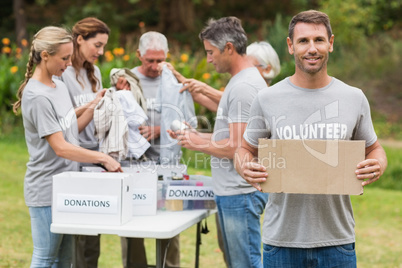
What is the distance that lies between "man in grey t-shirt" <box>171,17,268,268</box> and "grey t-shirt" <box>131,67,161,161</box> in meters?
0.65

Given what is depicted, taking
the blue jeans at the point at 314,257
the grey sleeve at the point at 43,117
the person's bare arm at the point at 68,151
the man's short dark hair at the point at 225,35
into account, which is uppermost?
the man's short dark hair at the point at 225,35

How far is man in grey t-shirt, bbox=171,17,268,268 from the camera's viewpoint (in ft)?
11.3

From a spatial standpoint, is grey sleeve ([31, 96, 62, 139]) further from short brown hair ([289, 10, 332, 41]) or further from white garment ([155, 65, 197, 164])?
short brown hair ([289, 10, 332, 41])

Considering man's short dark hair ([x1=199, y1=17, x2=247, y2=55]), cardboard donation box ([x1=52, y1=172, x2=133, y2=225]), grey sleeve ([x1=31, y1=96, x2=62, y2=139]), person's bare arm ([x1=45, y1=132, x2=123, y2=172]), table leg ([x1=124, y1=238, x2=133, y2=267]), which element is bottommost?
table leg ([x1=124, y1=238, x2=133, y2=267])

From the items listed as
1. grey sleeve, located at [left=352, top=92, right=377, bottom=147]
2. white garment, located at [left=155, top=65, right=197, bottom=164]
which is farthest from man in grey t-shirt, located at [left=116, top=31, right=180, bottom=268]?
grey sleeve, located at [left=352, top=92, right=377, bottom=147]

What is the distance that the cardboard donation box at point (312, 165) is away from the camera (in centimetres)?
243

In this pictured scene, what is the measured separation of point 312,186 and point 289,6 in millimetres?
20037

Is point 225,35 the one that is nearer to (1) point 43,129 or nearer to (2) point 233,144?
(2) point 233,144

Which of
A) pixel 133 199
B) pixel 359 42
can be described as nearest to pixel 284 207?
pixel 133 199

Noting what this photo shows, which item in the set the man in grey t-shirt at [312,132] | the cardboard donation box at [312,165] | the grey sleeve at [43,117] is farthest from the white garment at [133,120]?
the cardboard donation box at [312,165]

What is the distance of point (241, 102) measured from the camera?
11.2 ft

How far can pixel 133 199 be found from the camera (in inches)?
137

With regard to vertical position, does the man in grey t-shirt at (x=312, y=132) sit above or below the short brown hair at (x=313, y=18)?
below

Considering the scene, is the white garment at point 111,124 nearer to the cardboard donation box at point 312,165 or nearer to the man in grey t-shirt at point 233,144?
the man in grey t-shirt at point 233,144
